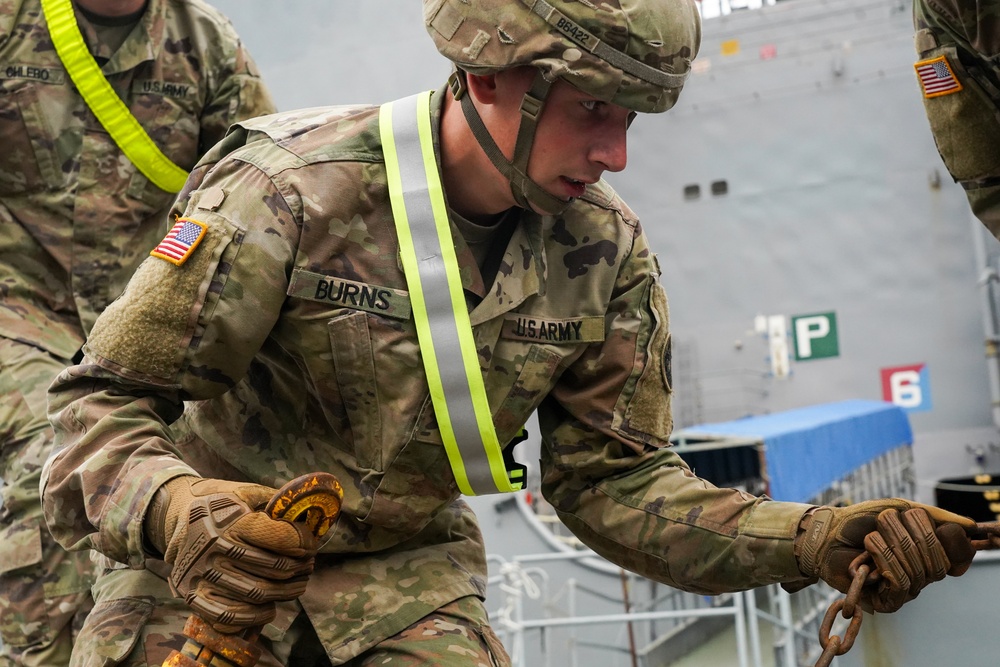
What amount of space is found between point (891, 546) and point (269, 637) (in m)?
1.07

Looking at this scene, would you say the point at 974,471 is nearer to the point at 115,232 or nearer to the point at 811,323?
the point at 811,323

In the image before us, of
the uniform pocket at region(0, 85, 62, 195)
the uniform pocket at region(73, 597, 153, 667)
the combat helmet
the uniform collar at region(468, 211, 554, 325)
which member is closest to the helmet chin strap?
the combat helmet

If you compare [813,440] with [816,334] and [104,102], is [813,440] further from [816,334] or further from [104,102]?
[104,102]


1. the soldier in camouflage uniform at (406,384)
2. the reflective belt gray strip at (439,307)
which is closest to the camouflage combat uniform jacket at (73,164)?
the soldier in camouflage uniform at (406,384)

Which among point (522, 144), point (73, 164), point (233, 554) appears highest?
point (73, 164)

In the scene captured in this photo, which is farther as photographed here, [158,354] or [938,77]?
[938,77]

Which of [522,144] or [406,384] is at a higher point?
[522,144]

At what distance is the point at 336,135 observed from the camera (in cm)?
230

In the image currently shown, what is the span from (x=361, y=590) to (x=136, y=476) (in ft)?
1.70

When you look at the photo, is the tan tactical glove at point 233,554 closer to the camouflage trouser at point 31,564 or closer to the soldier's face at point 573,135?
the soldier's face at point 573,135

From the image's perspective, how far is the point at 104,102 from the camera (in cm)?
336

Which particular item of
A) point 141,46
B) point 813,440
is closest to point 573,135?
point 141,46

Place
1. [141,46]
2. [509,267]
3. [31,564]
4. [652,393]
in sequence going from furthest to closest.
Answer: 1. [141,46]
2. [31,564]
3. [652,393]
4. [509,267]

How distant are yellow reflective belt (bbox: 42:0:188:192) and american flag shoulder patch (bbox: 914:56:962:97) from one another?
6.42 feet
